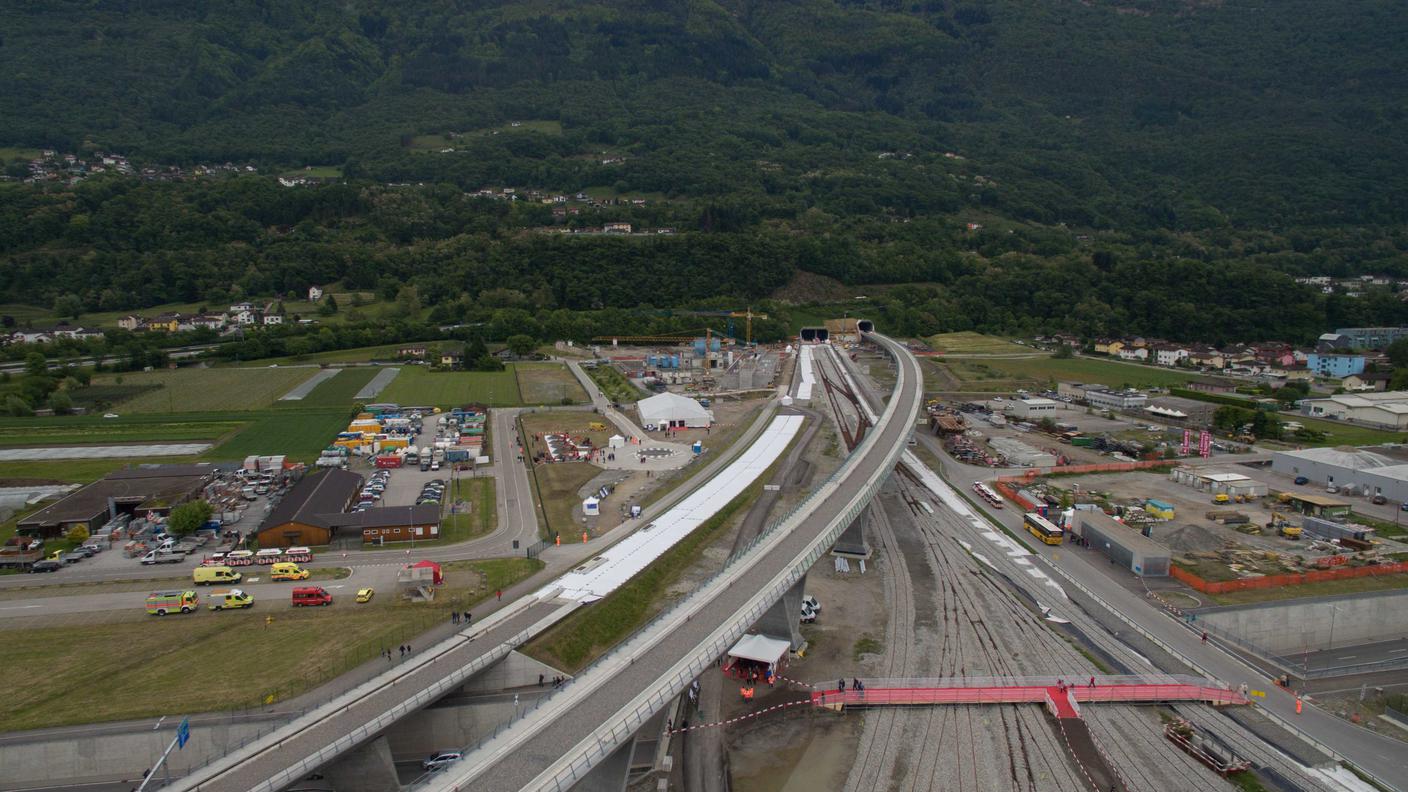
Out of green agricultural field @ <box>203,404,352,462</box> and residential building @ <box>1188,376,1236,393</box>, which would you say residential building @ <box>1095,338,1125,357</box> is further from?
green agricultural field @ <box>203,404,352,462</box>

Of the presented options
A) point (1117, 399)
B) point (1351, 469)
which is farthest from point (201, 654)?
point (1117, 399)

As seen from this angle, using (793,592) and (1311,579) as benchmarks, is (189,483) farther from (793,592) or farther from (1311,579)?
(1311,579)

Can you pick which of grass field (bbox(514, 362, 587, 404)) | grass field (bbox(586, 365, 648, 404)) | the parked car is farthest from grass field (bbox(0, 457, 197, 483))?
the parked car

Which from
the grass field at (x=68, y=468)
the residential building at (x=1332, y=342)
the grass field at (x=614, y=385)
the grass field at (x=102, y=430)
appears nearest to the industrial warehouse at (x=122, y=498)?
the grass field at (x=68, y=468)

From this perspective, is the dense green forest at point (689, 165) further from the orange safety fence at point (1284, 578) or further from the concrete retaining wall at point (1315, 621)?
the concrete retaining wall at point (1315, 621)

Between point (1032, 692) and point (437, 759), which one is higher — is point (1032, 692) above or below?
above

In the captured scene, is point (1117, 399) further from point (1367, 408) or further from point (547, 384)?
point (547, 384)
